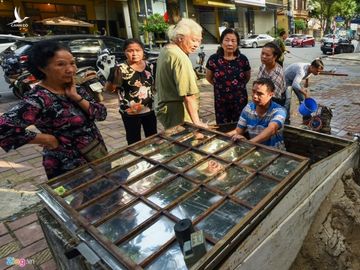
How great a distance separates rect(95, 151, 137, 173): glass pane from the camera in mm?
2112

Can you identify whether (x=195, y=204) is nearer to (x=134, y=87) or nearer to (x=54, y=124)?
(x=54, y=124)

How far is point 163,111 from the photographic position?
2982 mm

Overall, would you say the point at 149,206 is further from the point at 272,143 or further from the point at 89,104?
the point at 272,143

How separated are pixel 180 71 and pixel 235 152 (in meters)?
0.88

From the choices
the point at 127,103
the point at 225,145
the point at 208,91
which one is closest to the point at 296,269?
the point at 225,145

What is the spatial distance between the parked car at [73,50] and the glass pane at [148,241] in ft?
21.2

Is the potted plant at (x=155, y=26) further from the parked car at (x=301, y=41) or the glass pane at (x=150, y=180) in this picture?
the glass pane at (x=150, y=180)

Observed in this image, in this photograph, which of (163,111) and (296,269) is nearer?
(296,269)

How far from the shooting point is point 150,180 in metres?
1.97

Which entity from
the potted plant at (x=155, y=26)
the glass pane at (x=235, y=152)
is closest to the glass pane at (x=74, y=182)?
the glass pane at (x=235, y=152)

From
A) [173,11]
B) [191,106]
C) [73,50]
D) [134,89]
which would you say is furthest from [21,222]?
[173,11]

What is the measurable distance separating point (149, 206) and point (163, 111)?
1411 millimetres

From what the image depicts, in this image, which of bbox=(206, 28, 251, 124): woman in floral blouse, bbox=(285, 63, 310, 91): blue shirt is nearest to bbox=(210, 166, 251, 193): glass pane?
bbox=(206, 28, 251, 124): woman in floral blouse

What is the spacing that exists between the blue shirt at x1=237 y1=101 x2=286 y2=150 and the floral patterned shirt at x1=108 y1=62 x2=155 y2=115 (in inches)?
38.5
